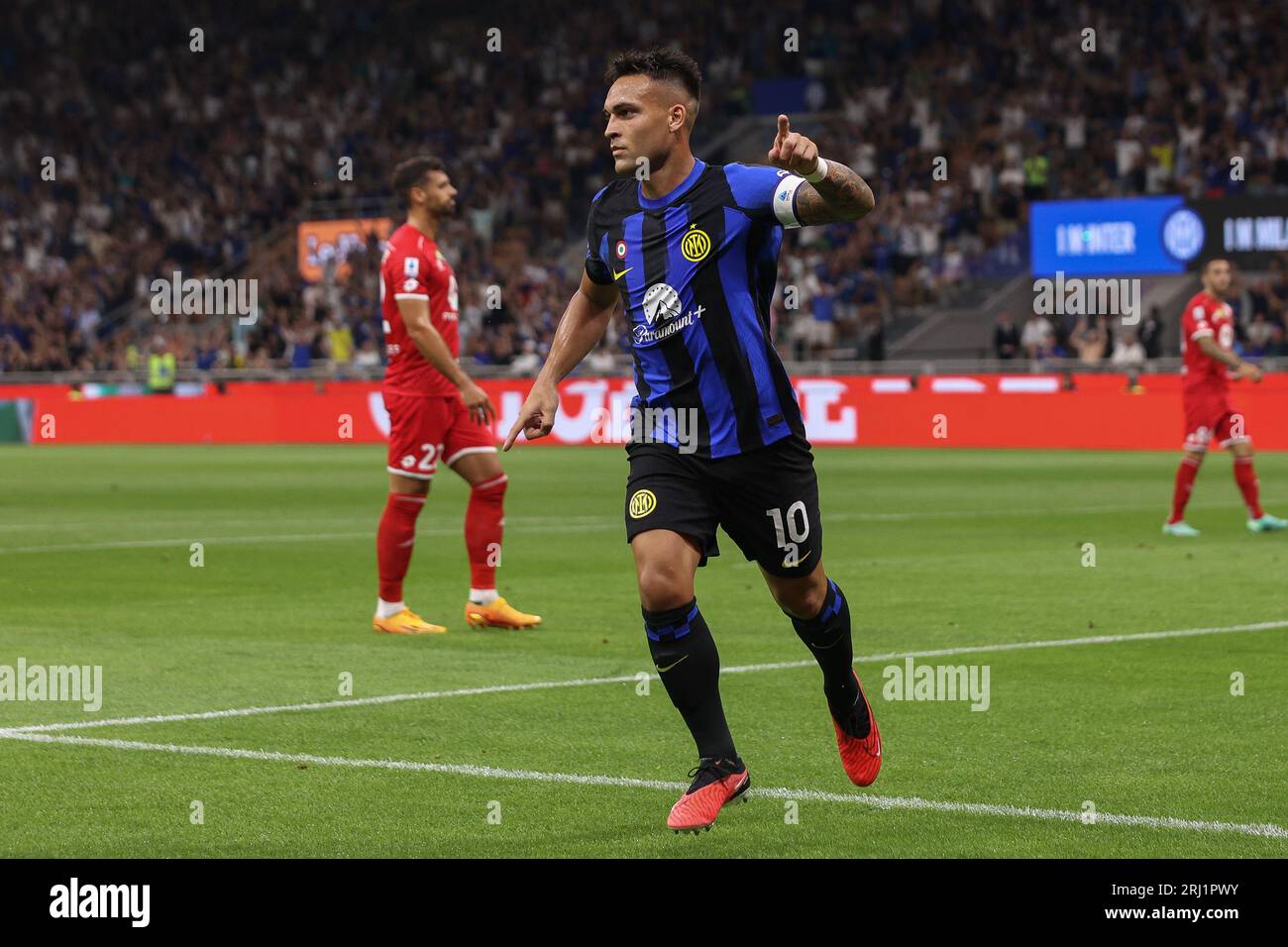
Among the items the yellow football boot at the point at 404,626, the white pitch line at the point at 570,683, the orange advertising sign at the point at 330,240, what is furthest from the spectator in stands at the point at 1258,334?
the yellow football boot at the point at 404,626

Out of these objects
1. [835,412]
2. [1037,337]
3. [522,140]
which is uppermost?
[522,140]

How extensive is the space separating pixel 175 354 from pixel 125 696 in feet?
118

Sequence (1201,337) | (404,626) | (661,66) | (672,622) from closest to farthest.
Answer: (672,622) < (661,66) < (404,626) < (1201,337)

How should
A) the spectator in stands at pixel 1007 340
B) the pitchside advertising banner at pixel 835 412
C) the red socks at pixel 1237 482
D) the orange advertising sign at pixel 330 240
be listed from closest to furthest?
the red socks at pixel 1237 482
the pitchside advertising banner at pixel 835 412
the spectator in stands at pixel 1007 340
the orange advertising sign at pixel 330 240

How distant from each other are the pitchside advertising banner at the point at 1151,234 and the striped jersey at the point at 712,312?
25655 millimetres

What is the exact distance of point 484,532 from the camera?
435 inches

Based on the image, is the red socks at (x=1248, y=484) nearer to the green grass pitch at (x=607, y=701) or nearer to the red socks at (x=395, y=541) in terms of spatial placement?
the green grass pitch at (x=607, y=701)

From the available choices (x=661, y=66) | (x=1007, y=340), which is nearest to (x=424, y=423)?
(x=661, y=66)

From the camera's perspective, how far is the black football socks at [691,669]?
20.8 ft

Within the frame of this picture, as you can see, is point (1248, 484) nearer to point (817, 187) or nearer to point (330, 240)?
point (817, 187)

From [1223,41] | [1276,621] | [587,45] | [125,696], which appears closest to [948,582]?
[1276,621]

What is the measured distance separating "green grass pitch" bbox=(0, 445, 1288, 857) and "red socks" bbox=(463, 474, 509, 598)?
1.09ft

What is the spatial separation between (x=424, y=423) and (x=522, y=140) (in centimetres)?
3470

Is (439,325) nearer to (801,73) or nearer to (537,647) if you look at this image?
(537,647)
